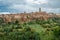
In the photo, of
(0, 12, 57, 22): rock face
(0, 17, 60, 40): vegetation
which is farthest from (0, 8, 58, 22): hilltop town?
(0, 17, 60, 40): vegetation

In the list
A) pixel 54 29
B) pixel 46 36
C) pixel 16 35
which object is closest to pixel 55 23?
pixel 54 29

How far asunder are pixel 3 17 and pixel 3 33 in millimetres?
6322

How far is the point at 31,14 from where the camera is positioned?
91.2 feet

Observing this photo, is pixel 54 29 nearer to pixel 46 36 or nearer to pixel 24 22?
pixel 46 36

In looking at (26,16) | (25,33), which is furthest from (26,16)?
(25,33)

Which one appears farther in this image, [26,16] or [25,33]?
[26,16]

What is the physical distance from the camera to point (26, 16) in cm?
2684

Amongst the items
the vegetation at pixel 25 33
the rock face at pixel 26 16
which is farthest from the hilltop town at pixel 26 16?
the vegetation at pixel 25 33

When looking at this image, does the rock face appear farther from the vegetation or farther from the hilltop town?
the vegetation

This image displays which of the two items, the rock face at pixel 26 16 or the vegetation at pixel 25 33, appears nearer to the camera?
the vegetation at pixel 25 33

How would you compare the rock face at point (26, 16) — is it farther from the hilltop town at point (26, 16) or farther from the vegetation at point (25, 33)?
the vegetation at point (25, 33)

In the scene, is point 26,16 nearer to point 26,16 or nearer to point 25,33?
point 26,16

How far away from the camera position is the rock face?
25.2m

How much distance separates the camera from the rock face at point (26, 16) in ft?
82.8
